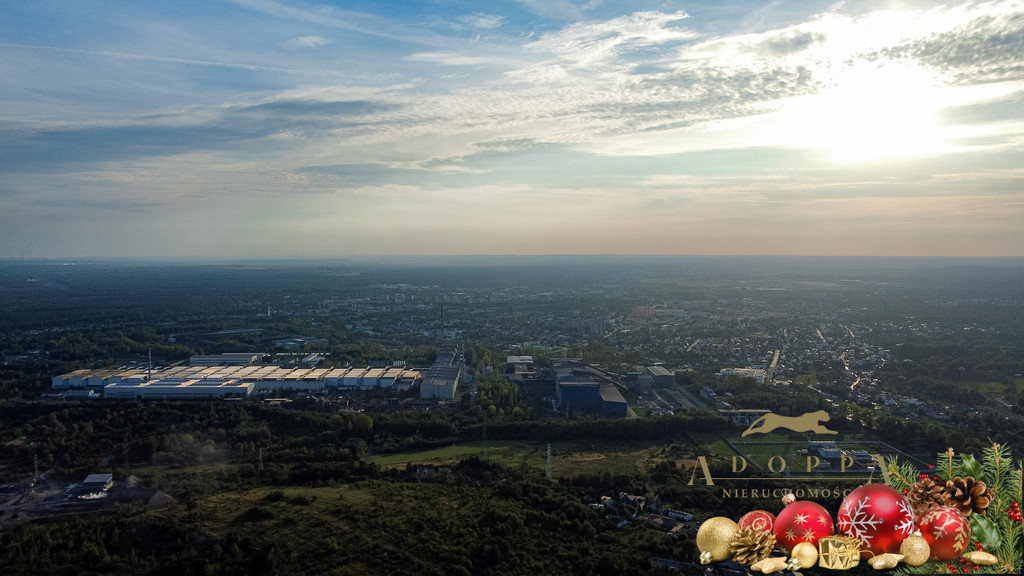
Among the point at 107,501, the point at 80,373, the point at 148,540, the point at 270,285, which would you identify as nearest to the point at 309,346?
the point at 80,373

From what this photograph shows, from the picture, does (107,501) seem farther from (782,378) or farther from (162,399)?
(782,378)

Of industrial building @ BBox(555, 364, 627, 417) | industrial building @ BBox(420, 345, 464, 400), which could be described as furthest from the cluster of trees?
industrial building @ BBox(555, 364, 627, 417)

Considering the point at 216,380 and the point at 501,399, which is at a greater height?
the point at 216,380

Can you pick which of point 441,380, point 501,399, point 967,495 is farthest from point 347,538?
point 441,380

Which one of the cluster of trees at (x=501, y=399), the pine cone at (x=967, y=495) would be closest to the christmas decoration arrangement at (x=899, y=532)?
the pine cone at (x=967, y=495)

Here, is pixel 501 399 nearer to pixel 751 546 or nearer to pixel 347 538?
pixel 347 538

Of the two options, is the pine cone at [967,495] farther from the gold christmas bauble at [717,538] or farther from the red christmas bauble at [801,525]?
the gold christmas bauble at [717,538]
